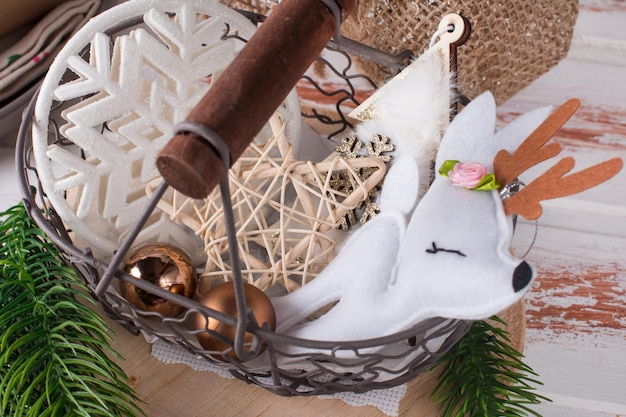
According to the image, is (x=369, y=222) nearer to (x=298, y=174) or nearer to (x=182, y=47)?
(x=298, y=174)

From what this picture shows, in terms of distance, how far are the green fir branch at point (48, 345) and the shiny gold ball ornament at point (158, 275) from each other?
43mm

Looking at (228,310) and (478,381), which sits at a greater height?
(228,310)

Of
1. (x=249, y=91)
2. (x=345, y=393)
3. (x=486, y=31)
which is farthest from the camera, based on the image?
(x=486, y=31)

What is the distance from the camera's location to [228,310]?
0.61 m

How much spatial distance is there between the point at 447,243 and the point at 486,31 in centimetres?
39

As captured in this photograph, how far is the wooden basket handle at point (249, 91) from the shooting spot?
445mm

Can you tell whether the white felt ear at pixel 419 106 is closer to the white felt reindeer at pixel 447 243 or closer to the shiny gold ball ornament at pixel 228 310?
the white felt reindeer at pixel 447 243

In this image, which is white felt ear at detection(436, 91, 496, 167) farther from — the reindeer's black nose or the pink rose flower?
the reindeer's black nose

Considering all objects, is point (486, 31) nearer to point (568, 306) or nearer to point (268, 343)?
point (568, 306)

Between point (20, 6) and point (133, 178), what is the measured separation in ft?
1.33

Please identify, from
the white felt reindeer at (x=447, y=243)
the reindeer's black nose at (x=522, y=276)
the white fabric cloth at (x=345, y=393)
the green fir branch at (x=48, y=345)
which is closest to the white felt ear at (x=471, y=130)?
the white felt reindeer at (x=447, y=243)

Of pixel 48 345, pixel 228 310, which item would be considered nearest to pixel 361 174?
pixel 228 310

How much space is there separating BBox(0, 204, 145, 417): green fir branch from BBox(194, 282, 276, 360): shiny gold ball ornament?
0.08 m

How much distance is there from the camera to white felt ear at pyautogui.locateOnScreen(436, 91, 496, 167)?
0.62m
